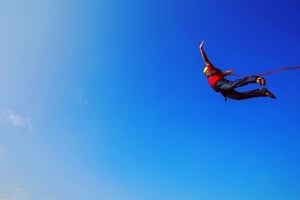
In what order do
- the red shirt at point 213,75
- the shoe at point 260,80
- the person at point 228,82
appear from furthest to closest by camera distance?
the red shirt at point 213,75 → the person at point 228,82 → the shoe at point 260,80

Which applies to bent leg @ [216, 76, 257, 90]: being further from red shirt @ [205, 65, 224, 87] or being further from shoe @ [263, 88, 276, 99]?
shoe @ [263, 88, 276, 99]

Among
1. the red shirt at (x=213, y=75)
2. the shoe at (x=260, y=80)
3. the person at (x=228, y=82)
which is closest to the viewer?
the shoe at (x=260, y=80)

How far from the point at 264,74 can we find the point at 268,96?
0.85m

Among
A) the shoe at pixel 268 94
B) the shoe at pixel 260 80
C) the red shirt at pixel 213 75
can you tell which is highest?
the red shirt at pixel 213 75

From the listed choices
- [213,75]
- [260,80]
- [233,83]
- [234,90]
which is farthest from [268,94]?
[213,75]

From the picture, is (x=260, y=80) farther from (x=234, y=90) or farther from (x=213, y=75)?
(x=213, y=75)

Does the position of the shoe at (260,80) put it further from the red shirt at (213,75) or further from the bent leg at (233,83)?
the red shirt at (213,75)

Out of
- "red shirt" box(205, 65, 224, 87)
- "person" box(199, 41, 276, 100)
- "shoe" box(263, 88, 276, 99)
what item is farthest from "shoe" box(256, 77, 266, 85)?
"red shirt" box(205, 65, 224, 87)

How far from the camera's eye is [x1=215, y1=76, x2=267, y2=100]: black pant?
14.4 meters

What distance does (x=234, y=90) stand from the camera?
15.5 metres

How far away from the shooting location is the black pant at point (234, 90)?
14.4 m

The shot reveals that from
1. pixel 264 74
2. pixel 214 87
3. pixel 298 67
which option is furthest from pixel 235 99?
pixel 298 67

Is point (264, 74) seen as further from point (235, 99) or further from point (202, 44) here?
point (202, 44)

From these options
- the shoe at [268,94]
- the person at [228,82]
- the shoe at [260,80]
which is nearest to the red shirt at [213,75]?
the person at [228,82]
